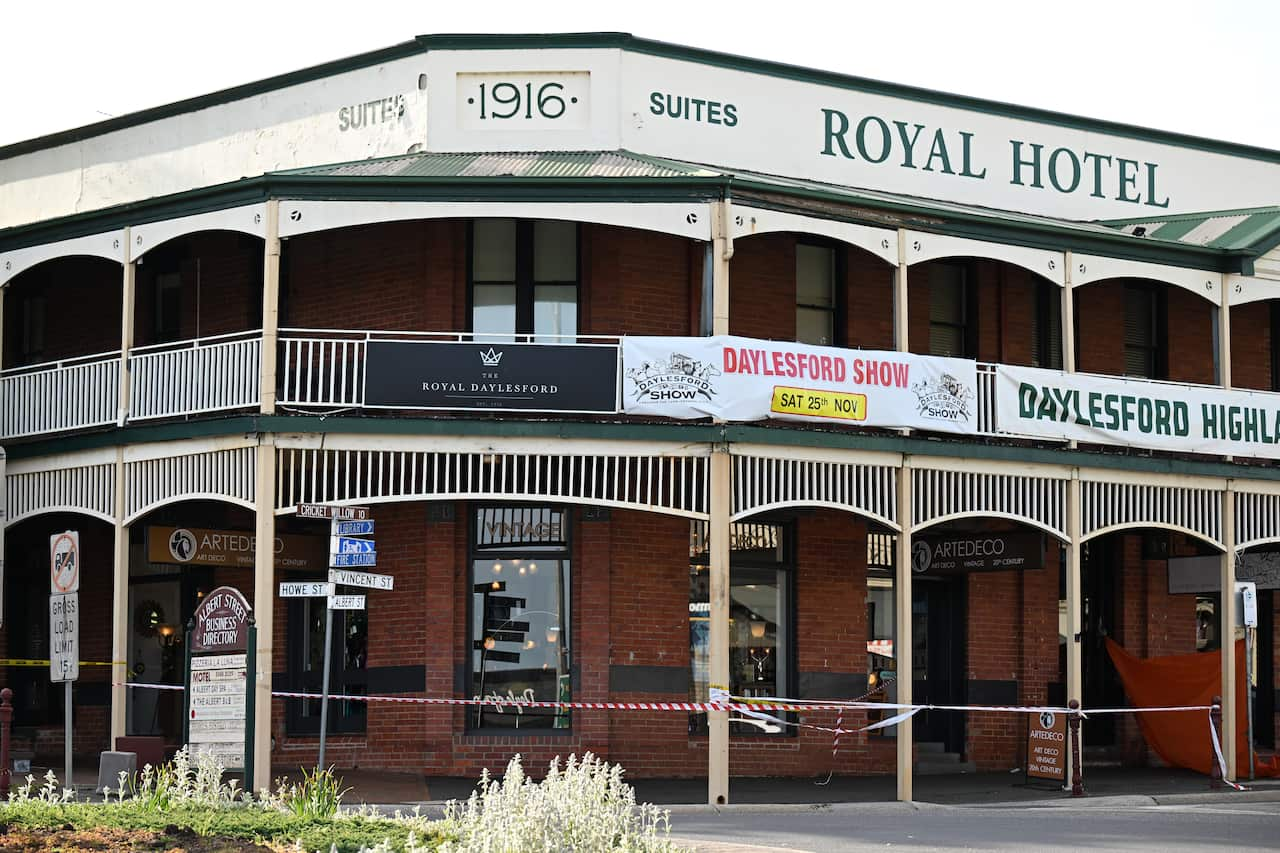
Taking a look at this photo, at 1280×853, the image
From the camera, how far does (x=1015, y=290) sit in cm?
2430

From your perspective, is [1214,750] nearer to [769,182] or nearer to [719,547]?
[719,547]

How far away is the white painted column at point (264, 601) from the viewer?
1862 centimetres

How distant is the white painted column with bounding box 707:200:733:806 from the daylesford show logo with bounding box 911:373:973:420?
7.97 ft

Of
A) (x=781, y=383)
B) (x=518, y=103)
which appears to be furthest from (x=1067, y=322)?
(x=518, y=103)

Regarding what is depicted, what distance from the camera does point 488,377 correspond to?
19.5 metres

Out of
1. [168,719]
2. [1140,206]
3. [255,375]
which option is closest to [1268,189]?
[1140,206]

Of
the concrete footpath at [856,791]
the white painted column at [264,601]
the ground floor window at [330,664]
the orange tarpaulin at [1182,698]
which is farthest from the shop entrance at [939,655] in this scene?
the white painted column at [264,601]

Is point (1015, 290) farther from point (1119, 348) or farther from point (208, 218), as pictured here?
point (208, 218)

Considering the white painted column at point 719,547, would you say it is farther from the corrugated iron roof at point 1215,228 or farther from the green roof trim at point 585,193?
the corrugated iron roof at point 1215,228

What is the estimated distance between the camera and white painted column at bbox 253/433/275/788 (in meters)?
18.6

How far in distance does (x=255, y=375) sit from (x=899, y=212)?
277 inches

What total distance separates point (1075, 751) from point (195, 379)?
10.1 metres

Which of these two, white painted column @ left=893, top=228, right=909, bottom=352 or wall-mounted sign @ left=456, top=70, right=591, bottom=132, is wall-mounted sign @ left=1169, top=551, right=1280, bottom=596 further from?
wall-mounted sign @ left=456, top=70, right=591, bottom=132

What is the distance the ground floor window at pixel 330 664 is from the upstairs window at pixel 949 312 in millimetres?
7855
